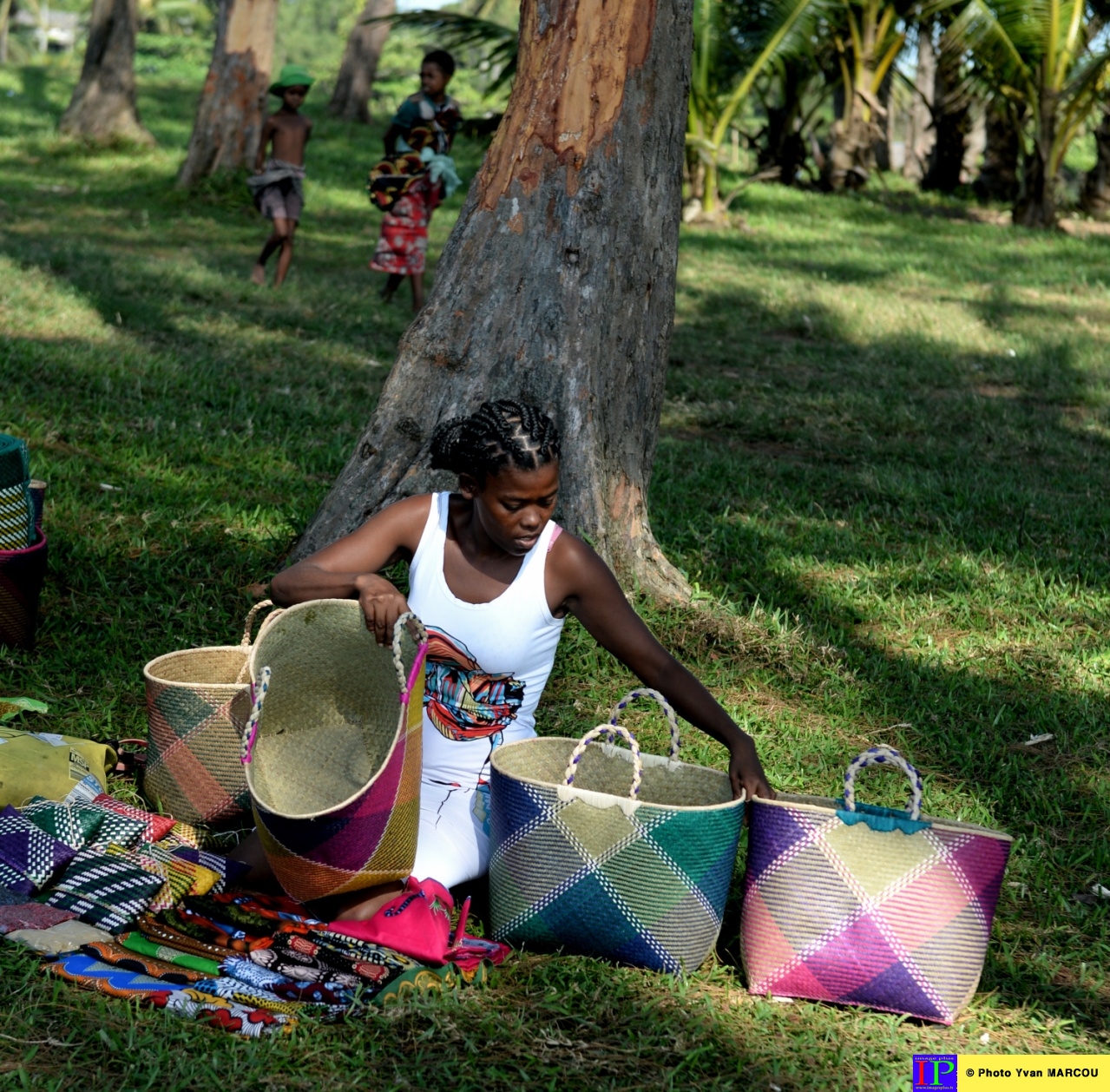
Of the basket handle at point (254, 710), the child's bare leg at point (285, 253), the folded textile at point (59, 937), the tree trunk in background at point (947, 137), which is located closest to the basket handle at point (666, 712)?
the basket handle at point (254, 710)

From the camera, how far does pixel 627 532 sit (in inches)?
181

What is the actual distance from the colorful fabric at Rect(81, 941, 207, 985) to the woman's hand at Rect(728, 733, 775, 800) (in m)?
1.18

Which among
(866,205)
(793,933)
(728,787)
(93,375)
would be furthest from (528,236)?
(866,205)

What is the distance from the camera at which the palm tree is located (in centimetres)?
1310

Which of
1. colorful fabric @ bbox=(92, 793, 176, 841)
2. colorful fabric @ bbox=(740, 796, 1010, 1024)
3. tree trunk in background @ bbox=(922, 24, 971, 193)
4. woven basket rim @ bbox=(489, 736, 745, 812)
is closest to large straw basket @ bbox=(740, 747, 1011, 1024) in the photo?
colorful fabric @ bbox=(740, 796, 1010, 1024)

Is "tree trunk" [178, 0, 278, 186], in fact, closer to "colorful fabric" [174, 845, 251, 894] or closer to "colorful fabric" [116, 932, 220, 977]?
"colorful fabric" [174, 845, 251, 894]

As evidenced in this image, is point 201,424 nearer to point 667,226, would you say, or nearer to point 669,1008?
point 667,226

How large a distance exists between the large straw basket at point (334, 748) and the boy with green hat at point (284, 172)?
6.87m

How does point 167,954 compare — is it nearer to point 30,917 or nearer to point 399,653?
point 30,917

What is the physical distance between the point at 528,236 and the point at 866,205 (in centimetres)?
1226

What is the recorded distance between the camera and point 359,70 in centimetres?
2109

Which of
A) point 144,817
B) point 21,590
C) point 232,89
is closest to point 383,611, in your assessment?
point 144,817

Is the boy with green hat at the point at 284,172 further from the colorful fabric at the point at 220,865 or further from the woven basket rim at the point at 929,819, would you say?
the woven basket rim at the point at 929,819

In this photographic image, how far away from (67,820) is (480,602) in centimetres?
103
